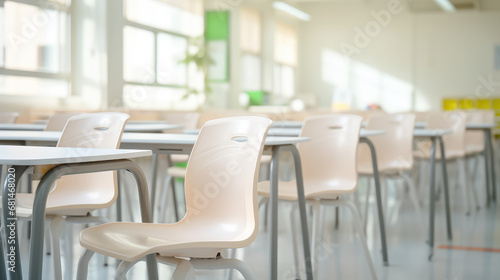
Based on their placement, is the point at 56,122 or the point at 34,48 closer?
the point at 56,122

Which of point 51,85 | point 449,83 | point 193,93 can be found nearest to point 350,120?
point 51,85

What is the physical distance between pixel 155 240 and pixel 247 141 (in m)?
0.39

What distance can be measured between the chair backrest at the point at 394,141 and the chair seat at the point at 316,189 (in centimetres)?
100

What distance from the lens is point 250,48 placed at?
504 inches

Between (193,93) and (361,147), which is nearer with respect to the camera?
(361,147)

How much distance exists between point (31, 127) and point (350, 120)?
200 centimetres

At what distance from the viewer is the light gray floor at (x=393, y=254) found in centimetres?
309

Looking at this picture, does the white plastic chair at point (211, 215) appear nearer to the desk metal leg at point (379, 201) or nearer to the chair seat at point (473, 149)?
the desk metal leg at point (379, 201)

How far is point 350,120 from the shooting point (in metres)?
3.05

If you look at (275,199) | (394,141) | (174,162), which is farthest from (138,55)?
(275,199)

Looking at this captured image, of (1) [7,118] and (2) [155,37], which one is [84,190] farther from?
(2) [155,37]

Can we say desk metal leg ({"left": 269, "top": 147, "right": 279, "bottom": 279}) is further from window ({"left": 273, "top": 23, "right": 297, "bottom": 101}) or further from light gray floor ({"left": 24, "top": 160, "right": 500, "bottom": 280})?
window ({"left": 273, "top": 23, "right": 297, "bottom": 101})

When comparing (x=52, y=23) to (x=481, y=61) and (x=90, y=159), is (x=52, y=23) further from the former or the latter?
(x=481, y=61)

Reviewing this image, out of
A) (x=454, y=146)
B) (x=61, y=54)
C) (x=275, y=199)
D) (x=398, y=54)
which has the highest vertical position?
(x=398, y=54)
